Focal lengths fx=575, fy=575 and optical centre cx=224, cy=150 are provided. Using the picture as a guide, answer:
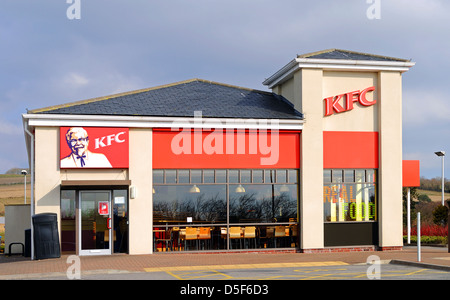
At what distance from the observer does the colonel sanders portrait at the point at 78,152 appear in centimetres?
1995

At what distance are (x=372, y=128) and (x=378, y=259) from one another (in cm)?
608

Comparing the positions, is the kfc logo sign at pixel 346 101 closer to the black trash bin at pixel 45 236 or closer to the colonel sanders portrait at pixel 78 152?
the colonel sanders portrait at pixel 78 152

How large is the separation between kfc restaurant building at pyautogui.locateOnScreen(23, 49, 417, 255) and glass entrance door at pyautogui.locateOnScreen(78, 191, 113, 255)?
35 millimetres

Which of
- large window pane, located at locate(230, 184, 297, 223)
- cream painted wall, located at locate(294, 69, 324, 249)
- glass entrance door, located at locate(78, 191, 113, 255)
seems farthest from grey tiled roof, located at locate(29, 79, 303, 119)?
glass entrance door, located at locate(78, 191, 113, 255)

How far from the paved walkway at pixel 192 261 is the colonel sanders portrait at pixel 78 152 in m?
3.20

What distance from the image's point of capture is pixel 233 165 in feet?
70.1

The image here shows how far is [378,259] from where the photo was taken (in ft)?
60.8

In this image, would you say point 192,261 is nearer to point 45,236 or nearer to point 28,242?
point 45,236

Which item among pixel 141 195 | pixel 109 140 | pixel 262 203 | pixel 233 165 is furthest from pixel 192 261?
pixel 109 140

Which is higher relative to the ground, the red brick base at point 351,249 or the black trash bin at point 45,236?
the black trash bin at point 45,236

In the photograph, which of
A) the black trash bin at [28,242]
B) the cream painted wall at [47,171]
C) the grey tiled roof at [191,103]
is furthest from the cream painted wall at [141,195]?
the black trash bin at [28,242]

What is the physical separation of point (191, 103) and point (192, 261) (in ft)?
21.4
